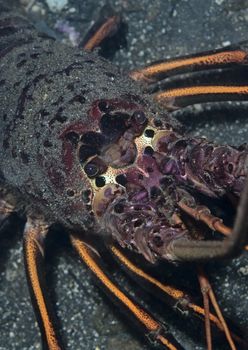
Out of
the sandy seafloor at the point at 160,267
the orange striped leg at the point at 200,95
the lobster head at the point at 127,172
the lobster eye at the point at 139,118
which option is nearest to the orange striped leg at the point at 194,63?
the orange striped leg at the point at 200,95

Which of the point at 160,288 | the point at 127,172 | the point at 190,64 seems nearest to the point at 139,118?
the point at 127,172

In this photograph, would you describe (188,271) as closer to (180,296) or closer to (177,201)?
(180,296)

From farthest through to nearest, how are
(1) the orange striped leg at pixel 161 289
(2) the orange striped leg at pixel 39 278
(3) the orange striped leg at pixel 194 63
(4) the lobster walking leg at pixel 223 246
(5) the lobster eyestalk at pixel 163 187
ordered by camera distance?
(3) the orange striped leg at pixel 194 63
(2) the orange striped leg at pixel 39 278
(1) the orange striped leg at pixel 161 289
(5) the lobster eyestalk at pixel 163 187
(4) the lobster walking leg at pixel 223 246

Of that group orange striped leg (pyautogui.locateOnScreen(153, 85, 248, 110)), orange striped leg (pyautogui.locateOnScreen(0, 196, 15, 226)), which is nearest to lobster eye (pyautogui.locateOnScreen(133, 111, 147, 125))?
orange striped leg (pyautogui.locateOnScreen(153, 85, 248, 110))

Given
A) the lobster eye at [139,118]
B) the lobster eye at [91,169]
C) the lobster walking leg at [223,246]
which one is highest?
the lobster eye at [139,118]

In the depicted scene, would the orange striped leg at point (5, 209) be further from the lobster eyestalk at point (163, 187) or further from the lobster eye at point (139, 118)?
the lobster eye at point (139, 118)

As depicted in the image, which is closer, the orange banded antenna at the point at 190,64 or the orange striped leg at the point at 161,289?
the orange striped leg at the point at 161,289

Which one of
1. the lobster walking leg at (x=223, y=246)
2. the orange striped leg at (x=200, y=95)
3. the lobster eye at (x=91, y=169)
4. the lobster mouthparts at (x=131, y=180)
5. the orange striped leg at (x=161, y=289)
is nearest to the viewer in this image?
the lobster walking leg at (x=223, y=246)

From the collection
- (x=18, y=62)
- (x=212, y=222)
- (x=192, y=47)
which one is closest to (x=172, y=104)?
(x=192, y=47)

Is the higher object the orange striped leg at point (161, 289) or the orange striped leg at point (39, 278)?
the orange striped leg at point (161, 289)
